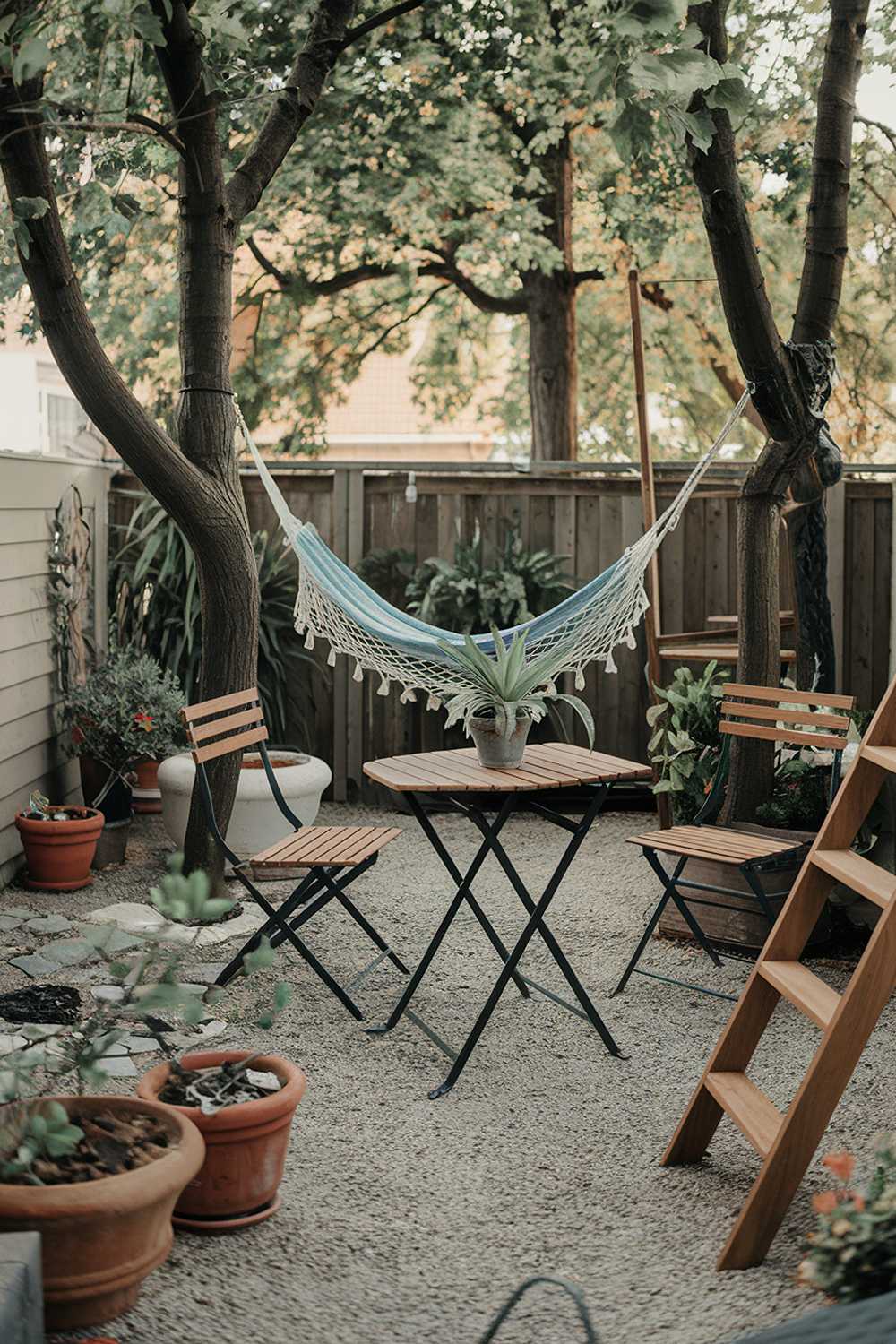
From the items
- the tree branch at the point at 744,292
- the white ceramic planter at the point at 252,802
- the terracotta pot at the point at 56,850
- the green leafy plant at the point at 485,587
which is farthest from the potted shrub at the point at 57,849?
the tree branch at the point at 744,292

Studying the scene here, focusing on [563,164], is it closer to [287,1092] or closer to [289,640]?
[289,640]

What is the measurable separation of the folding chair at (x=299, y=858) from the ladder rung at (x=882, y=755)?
1.38 m

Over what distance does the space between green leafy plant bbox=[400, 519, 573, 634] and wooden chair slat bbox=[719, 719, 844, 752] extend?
1.95m

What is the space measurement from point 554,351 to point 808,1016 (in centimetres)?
723

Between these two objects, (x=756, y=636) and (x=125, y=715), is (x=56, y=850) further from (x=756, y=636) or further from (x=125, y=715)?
(x=756, y=636)

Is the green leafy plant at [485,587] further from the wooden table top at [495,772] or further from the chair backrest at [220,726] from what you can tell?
the wooden table top at [495,772]

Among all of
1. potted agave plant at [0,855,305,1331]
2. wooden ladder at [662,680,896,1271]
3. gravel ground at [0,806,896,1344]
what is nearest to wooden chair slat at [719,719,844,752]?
gravel ground at [0,806,896,1344]

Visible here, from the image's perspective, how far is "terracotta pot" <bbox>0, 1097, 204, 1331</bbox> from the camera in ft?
6.04

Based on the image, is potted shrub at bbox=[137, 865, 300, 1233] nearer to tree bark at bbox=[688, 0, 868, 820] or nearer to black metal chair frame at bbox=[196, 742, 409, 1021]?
black metal chair frame at bbox=[196, 742, 409, 1021]

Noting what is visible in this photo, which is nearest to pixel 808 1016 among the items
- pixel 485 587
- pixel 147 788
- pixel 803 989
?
pixel 803 989

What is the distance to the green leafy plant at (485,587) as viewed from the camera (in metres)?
5.82

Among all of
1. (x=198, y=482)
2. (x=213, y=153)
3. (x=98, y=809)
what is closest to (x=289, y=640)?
(x=98, y=809)

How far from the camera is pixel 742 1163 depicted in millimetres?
2611

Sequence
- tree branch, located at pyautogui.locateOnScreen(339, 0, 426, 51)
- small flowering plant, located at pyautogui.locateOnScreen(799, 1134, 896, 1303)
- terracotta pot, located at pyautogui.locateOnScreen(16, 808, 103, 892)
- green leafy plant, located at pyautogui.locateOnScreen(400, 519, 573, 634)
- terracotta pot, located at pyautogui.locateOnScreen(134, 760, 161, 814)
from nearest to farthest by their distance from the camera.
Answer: small flowering plant, located at pyautogui.locateOnScreen(799, 1134, 896, 1303)
tree branch, located at pyautogui.locateOnScreen(339, 0, 426, 51)
terracotta pot, located at pyautogui.locateOnScreen(16, 808, 103, 892)
terracotta pot, located at pyautogui.locateOnScreen(134, 760, 161, 814)
green leafy plant, located at pyautogui.locateOnScreen(400, 519, 573, 634)
